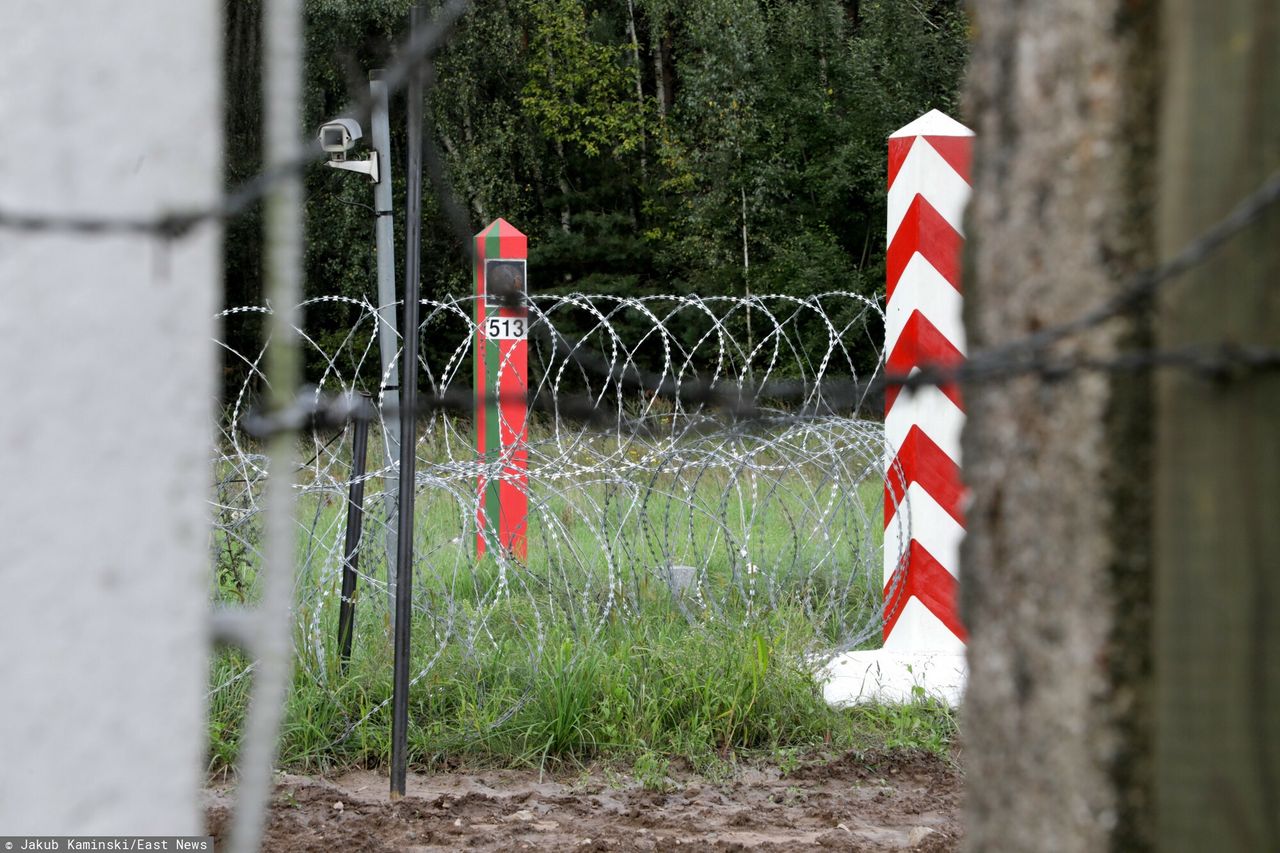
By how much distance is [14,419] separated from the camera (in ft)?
3.18

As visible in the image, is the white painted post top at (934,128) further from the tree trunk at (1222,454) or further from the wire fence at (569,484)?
the tree trunk at (1222,454)

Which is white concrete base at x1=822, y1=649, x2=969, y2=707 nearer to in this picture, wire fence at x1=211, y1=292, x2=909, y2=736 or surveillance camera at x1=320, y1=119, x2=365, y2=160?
wire fence at x1=211, y1=292, x2=909, y2=736

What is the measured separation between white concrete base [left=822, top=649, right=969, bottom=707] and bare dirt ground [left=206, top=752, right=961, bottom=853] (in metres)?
0.41

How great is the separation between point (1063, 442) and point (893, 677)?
153 inches

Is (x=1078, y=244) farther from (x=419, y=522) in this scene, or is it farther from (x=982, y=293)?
(x=419, y=522)

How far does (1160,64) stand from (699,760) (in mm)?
3460

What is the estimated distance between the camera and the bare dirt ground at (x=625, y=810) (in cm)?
344

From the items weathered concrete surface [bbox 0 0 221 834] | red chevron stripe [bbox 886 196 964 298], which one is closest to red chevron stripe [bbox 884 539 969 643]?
red chevron stripe [bbox 886 196 964 298]

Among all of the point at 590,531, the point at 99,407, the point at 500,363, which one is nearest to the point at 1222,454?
the point at 99,407

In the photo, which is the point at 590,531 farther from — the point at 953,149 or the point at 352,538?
the point at 953,149

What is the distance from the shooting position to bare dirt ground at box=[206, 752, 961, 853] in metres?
3.44

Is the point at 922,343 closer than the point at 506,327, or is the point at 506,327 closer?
the point at 922,343

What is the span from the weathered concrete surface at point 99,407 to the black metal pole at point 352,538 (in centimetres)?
328

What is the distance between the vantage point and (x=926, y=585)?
Result: 4848mm
